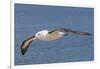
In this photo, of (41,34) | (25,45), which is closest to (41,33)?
(41,34)

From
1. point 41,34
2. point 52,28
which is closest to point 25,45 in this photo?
point 41,34

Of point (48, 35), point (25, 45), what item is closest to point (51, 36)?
point (48, 35)

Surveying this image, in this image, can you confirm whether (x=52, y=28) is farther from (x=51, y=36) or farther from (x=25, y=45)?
(x=25, y=45)

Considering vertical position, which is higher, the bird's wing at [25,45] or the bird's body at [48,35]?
the bird's body at [48,35]

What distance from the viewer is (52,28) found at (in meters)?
2.01

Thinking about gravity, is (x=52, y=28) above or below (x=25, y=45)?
above

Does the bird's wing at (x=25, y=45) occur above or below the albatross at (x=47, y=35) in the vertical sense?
below

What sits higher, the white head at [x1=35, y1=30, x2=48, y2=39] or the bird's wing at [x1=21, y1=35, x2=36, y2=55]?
the white head at [x1=35, y1=30, x2=48, y2=39]

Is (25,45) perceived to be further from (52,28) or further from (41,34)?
(52,28)

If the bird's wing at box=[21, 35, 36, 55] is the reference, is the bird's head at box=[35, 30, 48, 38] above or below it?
above

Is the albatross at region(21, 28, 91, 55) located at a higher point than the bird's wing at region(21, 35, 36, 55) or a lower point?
higher

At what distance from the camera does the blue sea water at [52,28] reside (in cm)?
192

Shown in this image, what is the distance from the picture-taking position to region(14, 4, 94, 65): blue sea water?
6.28ft

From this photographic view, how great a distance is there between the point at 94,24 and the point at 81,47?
259mm
